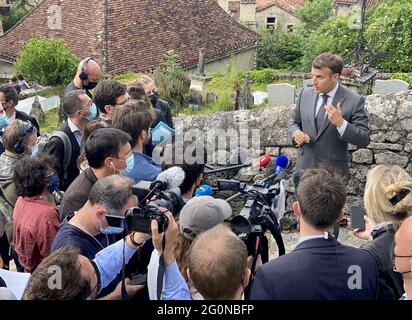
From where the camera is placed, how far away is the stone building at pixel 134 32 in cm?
2430

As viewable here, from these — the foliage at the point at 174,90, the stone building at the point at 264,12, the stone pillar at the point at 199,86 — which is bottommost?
the stone building at the point at 264,12

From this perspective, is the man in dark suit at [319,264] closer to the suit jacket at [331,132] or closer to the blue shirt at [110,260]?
the blue shirt at [110,260]

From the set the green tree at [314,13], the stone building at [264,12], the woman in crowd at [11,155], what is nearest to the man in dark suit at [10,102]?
the woman in crowd at [11,155]

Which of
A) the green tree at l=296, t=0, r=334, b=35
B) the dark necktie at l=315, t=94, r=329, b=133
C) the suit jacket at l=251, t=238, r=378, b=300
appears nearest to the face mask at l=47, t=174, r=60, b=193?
the suit jacket at l=251, t=238, r=378, b=300

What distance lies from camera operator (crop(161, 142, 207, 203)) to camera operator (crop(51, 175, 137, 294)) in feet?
1.78

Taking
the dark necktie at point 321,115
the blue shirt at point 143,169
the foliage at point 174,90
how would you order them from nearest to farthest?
the blue shirt at point 143,169
the dark necktie at point 321,115
the foliage at point 174,90

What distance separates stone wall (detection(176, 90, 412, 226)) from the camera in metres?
5.67

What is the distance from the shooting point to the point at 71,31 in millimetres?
25312

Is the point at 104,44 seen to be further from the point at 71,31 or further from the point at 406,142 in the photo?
the point at 406,142

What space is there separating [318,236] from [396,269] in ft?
1.34

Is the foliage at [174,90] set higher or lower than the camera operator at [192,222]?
lower

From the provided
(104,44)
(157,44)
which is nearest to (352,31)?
(157,44)

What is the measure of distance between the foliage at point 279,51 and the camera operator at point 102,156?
1079 inches

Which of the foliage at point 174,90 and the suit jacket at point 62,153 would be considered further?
the foliage at point 174,90
